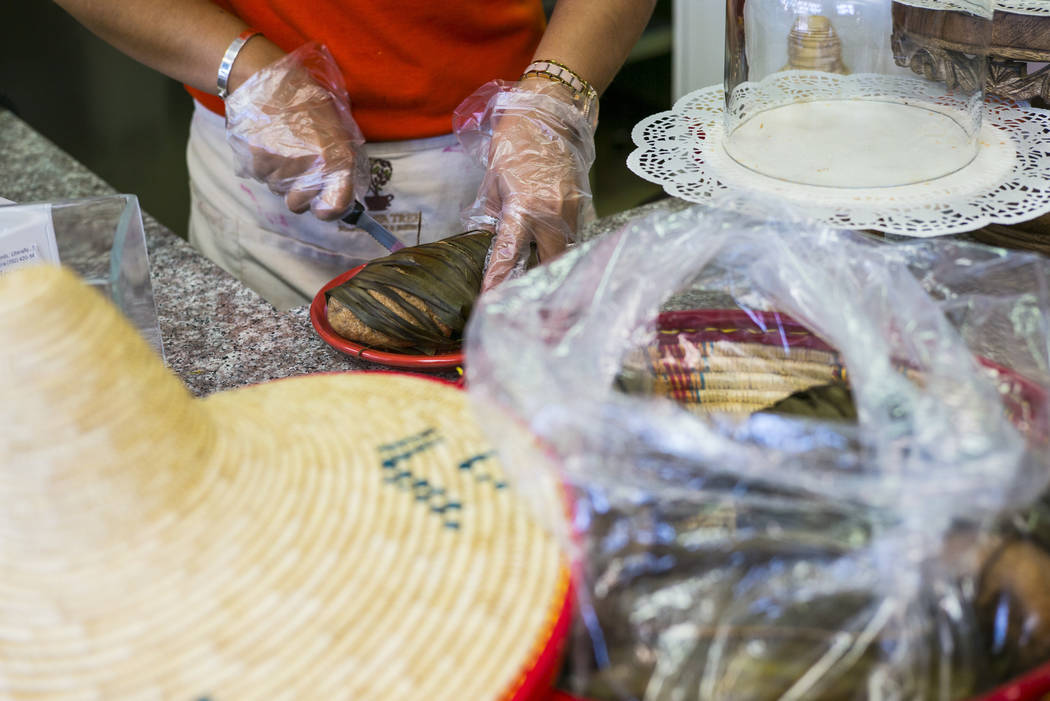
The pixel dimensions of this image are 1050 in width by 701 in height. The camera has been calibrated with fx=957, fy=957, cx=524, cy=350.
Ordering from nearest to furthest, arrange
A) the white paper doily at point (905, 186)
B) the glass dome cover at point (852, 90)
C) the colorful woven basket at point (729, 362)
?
the colorful woven basket at point (729, 362) < the white paper doily at point (905, 186) < the glass dome cover at point (852, 90)

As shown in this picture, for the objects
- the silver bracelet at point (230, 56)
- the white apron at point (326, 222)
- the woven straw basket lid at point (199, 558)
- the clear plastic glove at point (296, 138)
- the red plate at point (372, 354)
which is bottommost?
the white apron at point (326, 222)

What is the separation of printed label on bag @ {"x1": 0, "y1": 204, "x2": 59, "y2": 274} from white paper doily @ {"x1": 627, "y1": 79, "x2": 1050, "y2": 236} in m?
0.50

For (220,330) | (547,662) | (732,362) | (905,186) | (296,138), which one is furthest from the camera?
(296,138)

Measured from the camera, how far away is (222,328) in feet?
3.14

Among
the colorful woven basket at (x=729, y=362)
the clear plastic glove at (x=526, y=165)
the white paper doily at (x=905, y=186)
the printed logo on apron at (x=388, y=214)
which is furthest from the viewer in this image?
the printed logo on apron at (x=388, y=214)

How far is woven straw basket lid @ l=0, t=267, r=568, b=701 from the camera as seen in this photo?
39 cm

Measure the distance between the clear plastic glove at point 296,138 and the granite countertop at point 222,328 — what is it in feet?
0.43

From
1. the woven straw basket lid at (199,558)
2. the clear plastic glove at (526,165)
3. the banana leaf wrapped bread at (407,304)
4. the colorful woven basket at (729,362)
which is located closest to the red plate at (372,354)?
the banana leaf wrapped bread at (407,304)

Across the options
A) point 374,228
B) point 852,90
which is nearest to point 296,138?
point 374,228

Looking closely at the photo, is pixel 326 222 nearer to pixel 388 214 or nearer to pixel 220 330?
pixel 388 214

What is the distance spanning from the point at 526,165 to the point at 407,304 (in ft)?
0.79

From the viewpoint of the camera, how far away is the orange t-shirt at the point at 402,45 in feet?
3.83

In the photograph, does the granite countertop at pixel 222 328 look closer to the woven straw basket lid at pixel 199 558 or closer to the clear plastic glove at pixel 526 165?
the clear plastic glove at pixel 526 165

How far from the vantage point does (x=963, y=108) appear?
37.3 inches
